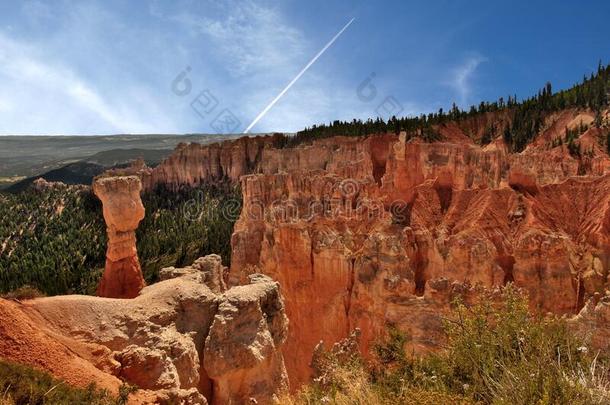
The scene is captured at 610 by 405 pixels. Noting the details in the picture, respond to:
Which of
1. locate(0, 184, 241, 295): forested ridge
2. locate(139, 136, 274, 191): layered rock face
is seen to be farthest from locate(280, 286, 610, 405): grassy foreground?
locate(139, 136, 274, 191): layered rock face

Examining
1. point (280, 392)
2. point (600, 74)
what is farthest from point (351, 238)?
point (600, 74)

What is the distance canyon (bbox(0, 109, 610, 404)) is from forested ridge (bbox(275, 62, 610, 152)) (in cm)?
1077

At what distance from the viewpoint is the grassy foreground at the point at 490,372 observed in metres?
7.05

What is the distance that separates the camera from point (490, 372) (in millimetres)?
8570

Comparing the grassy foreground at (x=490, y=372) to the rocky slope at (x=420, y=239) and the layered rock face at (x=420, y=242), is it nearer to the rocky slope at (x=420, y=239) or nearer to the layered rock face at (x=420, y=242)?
the layered rock face at (x=420, y=242)

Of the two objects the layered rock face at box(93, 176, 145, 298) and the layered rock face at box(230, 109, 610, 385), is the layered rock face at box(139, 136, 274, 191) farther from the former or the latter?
the layered rock face at box(93, 176, 145, 298)

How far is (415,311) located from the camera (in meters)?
20.0

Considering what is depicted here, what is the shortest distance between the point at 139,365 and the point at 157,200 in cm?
6278

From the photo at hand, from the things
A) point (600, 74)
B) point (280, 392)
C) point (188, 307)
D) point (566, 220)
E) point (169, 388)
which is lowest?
point (280, 392)

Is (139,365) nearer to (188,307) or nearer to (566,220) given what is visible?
(188,307)

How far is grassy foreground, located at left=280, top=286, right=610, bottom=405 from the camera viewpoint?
7.05 meters

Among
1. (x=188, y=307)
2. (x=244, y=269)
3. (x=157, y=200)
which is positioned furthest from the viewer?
(x=157, y=200)

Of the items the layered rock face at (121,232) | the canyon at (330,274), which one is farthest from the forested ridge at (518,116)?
the layered rock face at (121,232)

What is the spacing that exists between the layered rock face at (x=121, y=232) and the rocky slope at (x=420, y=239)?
1016 cm
